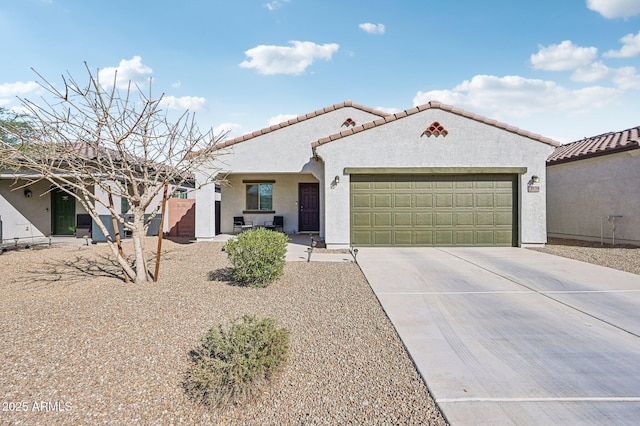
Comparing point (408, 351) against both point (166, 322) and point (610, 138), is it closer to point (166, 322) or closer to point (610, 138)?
point (166, 322)

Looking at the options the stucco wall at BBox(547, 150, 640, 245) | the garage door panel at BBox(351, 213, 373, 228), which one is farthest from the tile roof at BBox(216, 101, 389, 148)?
the stucco wall at BBox(547, 150, 640, 245)

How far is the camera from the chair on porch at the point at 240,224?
48.4 feet

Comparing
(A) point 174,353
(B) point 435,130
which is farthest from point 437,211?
(A) point 174,353

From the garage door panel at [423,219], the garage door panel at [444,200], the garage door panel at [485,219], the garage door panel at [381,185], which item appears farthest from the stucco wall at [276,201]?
the garage door panel at [485,219]

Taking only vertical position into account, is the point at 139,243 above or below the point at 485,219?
below

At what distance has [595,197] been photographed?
12.3m

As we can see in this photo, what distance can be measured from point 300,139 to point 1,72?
8.78 metres

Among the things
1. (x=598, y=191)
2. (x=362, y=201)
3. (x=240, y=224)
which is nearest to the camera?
(x=362, y=201)

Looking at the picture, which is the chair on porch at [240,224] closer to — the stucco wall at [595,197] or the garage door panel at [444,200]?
the garage door panel at [444,200]

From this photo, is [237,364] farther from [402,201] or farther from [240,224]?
[240,224]

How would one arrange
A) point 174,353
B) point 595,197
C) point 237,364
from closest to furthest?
point 237,364
point 174,353
point 595,197

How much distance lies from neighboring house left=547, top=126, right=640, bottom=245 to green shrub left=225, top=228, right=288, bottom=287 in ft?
39.7

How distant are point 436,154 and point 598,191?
675 centimetres

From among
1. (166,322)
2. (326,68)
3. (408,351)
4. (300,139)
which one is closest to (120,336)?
(166,322)
